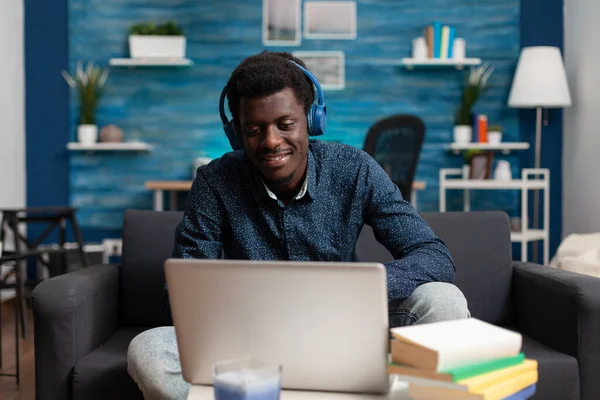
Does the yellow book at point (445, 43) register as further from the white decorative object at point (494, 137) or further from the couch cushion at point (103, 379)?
the couch cushion at point (103, 379)

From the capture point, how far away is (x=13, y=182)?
4.91 meters

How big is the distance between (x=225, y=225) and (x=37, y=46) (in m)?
3.81

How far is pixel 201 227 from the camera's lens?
180cm

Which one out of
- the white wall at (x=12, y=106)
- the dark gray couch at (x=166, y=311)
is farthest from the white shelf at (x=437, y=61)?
the dark gray couch at (x=166, y=311)

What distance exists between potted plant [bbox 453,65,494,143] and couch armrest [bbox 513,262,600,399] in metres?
2.89

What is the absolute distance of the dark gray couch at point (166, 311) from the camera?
Answer: 73.3 inches

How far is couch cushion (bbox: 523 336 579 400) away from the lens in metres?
1.84

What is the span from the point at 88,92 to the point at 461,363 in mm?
4429

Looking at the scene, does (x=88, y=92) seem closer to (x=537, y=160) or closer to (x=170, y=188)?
(x=170, y=188)

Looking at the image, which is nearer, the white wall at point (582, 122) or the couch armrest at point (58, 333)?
the couch armrest at point (58, 333)

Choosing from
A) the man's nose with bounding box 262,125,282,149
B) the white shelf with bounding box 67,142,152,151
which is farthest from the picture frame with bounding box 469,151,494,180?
the man's nose with bounding box 262,125,282,149

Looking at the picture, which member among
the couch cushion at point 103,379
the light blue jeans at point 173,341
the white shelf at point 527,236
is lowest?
the couch cushion at point 103,379

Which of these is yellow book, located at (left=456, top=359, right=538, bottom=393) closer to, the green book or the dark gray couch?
the green book

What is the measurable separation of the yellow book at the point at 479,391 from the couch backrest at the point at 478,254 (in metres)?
A: 1.20
